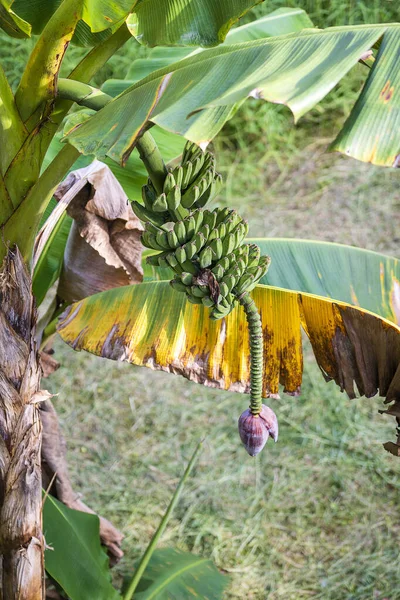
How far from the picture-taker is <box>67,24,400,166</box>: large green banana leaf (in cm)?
62

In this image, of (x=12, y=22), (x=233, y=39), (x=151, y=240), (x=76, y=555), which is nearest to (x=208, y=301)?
(x=151, y=240)

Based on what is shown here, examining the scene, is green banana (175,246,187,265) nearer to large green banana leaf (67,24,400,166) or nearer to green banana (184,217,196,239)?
green banana (184,217,196,239)

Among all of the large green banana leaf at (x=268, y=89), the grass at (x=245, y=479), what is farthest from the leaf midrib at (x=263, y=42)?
the grass at (x=245, y=479)

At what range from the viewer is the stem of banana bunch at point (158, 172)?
74 cm

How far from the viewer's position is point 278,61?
0.73 m

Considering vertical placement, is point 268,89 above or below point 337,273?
above

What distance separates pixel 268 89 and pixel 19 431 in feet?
2.10

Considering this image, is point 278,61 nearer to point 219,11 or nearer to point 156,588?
point 219,11

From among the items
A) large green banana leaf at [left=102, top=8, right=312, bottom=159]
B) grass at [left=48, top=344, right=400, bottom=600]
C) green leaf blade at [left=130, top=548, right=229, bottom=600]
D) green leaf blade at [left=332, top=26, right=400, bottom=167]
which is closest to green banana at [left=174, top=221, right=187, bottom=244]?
green leaf blade at [left=332, top=26, right=400, bottom=167]

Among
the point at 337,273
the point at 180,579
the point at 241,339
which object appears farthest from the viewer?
the point at 180,579

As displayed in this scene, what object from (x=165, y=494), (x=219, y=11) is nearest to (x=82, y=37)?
(x=219, y=11)

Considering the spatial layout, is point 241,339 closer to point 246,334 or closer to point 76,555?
point 246,334

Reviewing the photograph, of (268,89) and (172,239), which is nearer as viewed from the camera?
(268,89)

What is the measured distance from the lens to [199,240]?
78 cm
